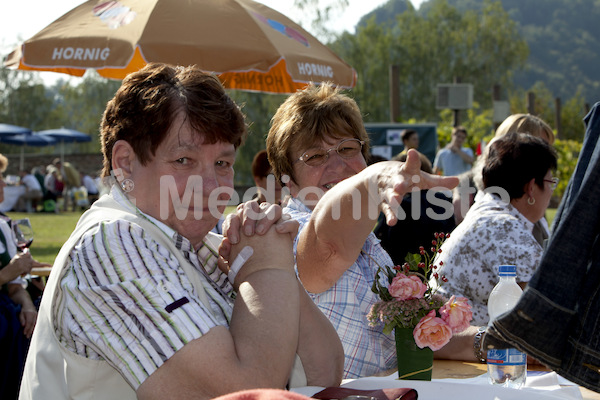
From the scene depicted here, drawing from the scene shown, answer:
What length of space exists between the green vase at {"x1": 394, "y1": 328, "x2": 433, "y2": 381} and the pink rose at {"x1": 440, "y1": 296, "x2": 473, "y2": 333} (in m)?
0.10

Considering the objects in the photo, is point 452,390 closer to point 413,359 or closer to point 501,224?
point 413,359

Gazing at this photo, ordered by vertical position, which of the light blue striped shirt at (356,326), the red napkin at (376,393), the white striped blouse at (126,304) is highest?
the white striped blouse at (126,304)

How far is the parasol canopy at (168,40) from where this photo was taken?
4.70 meters

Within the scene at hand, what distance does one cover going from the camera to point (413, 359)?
196cm

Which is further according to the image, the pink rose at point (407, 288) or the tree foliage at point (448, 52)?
the tree foliage at point (448, 52)

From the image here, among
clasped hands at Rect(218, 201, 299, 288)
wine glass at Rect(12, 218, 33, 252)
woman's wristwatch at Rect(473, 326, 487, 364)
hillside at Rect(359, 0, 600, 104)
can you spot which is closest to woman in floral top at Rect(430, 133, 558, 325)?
woman's wristwatch at Rect(473, 326, 487, 364)

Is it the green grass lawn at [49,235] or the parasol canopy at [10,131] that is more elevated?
the parasol canopy at [10,131]

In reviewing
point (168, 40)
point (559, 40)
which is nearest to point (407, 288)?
point (168, 40)

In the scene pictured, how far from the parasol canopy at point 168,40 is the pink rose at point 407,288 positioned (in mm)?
3115

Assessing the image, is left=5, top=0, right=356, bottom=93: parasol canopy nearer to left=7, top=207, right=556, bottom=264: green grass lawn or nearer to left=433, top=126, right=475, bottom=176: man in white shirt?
left=7, top=207, right=556, bottom=264: green grass lawn

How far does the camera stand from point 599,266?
1.11 metres

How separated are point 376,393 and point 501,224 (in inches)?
72.8

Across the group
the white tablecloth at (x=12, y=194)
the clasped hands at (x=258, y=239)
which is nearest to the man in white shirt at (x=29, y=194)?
the white tablecloth at (x=12, y=194)

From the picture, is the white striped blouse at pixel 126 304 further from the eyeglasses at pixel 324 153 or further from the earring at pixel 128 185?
the eyeglasses at pixel 324 153
